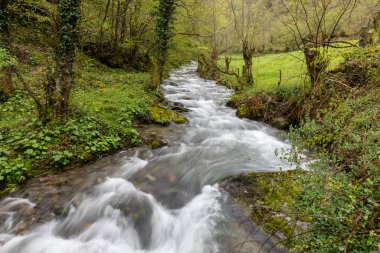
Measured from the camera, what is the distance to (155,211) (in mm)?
5402

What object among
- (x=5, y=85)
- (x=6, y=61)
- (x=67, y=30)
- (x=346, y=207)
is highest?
(x=67, y=30)

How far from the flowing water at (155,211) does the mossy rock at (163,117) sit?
1528mm

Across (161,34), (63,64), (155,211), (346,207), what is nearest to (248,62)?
(161,34)

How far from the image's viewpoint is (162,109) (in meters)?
10.6

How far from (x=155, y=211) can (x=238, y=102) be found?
342 inches

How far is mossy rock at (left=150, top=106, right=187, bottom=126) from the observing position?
9.70 m

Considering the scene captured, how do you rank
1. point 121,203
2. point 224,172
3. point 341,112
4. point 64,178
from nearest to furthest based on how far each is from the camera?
point 341,112, point 121,203, point 64,178, point 224,172

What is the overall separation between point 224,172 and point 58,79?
5300 millimetres

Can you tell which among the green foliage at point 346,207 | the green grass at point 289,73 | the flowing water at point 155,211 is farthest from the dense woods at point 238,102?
the flowing water at point 155,211

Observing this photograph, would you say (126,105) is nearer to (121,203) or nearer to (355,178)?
(121,203)

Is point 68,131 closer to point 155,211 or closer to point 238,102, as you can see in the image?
point 155,211

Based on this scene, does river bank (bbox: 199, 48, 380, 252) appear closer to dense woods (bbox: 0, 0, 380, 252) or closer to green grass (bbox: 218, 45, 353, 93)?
dense woods (bbox: 0, 0, 380, 252)

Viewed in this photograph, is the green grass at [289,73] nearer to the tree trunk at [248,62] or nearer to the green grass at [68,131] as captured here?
the tree trunk at [248,62]

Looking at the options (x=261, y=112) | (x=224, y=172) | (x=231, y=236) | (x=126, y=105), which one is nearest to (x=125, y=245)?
(x=231, y=236)
